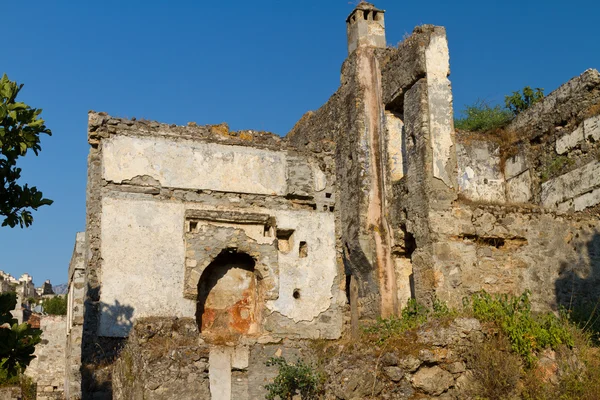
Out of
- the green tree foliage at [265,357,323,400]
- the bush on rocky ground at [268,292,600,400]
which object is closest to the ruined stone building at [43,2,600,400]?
the green tree foliage at [265,357,323,400]

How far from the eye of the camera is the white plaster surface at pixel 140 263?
13875mm

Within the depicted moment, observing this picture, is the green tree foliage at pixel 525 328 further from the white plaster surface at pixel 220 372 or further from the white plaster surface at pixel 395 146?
the white plaster surface at pixel 395 146

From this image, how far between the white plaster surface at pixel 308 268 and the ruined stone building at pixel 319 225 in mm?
27

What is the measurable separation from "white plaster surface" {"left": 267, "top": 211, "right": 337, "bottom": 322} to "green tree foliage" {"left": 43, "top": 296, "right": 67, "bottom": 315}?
24.1 meters

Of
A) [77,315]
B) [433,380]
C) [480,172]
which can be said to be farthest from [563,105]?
[77,315]

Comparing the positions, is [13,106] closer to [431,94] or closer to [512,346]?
[512,346]

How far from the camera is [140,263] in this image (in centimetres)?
1427

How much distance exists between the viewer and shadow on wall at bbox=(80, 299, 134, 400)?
500 inches

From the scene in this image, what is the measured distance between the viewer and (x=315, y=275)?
51.3ft

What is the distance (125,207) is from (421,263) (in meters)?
5.97

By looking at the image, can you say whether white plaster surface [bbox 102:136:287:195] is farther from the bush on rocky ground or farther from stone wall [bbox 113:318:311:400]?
the bush on rocky ground

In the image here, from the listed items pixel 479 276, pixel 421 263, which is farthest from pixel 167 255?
pixel 479 276

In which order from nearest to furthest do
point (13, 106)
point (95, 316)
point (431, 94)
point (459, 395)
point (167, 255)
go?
1. point (13, 106)
2. point (459, 395)
3. point (95, 316)
4. point (167, 255)
5. point (431, 94)

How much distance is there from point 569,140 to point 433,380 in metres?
10.0
